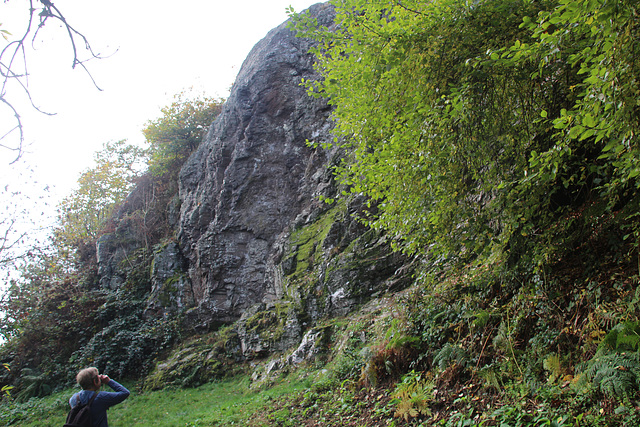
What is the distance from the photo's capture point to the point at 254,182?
17.7 meters

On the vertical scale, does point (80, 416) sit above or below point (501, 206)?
above

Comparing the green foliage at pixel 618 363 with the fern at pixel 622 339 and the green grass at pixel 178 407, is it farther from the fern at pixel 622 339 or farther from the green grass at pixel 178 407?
the green grass at pixel 178 407

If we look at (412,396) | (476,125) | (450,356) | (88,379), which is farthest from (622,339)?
(88,379)

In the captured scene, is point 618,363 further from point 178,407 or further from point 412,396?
point 178,407

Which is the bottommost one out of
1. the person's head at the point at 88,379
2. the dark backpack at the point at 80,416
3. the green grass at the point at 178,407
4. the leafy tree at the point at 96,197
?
the green grass at the point at 178,407

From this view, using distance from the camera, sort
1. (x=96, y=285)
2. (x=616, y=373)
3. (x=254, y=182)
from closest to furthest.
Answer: (x=616, y=373) < (x=254, y=182) < (x=96, y=285)

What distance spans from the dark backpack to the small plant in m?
3.66

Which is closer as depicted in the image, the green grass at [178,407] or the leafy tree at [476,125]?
the leafy tree at [476,125]

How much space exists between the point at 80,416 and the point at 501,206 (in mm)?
5772

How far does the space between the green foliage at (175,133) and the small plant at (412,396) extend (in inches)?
851

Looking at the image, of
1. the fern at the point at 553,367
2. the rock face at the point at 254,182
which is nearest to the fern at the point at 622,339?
the fern at the point at 553,367

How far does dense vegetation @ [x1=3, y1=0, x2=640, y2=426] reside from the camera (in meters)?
3.21

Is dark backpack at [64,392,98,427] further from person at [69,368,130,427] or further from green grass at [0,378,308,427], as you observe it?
green grass at [0,378,308,427]

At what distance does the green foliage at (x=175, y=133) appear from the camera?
2352 centimetres
